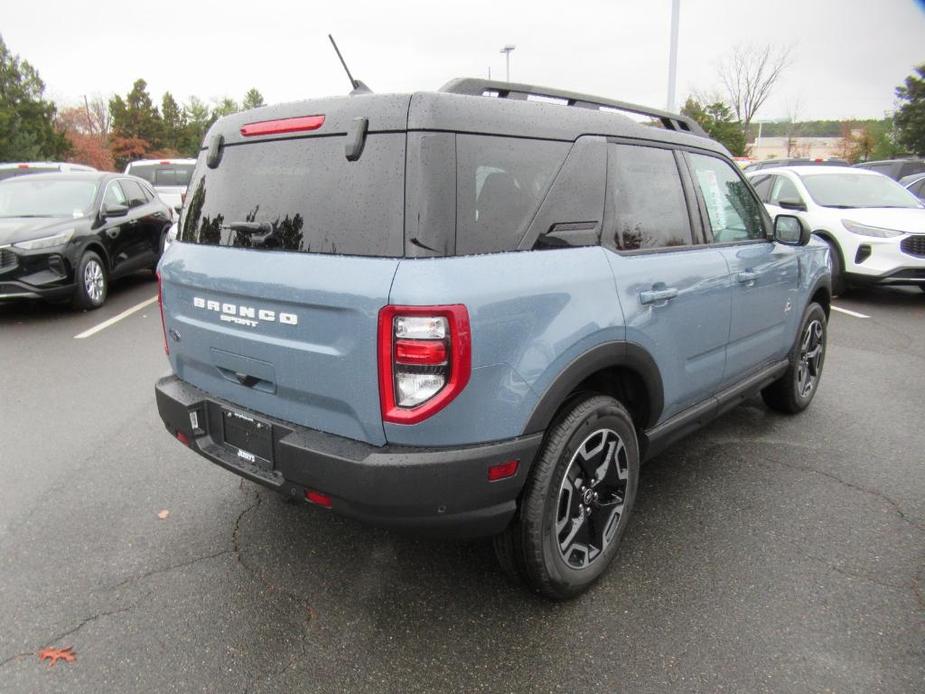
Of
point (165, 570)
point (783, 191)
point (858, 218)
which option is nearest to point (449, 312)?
point (165, 570)

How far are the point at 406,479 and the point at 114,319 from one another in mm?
6773

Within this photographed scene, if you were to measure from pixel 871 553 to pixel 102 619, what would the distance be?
126 inches

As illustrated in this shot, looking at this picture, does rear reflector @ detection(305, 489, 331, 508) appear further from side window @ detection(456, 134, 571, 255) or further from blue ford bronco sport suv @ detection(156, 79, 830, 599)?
side window @ detection(456, 134, 571, 255)

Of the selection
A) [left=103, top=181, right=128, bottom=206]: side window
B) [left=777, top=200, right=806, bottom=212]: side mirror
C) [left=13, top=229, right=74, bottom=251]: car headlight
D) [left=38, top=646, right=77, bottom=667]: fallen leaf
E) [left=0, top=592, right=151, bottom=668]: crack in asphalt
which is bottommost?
[left=0, top=592, right=151, bottom=668]: crack in asphalt

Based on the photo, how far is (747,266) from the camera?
3424mm

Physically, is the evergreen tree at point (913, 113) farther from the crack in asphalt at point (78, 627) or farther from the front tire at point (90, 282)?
the crack in asphalt at point (78, 627)

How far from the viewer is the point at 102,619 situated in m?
2.45

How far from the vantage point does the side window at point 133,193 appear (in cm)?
923

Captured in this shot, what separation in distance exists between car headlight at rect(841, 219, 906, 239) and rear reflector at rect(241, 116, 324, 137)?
8176 mm

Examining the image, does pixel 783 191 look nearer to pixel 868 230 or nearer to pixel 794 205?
pixel 794 205

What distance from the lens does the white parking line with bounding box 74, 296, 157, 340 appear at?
6.84 m

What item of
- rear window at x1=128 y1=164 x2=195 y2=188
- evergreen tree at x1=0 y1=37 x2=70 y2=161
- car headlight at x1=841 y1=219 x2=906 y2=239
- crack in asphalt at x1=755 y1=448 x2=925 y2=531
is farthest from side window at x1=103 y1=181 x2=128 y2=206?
evergreen tree at x1=0 y1=37 x2=70 y2=161

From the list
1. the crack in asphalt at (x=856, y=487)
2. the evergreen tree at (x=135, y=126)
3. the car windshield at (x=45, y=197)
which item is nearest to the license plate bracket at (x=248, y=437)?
the crack in asphalt at (x=856, y=487)

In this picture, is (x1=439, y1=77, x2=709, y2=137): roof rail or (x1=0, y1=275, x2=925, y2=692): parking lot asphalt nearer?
(x1=0, y1=275, x2=925, y2=692): parking lot asphalt
